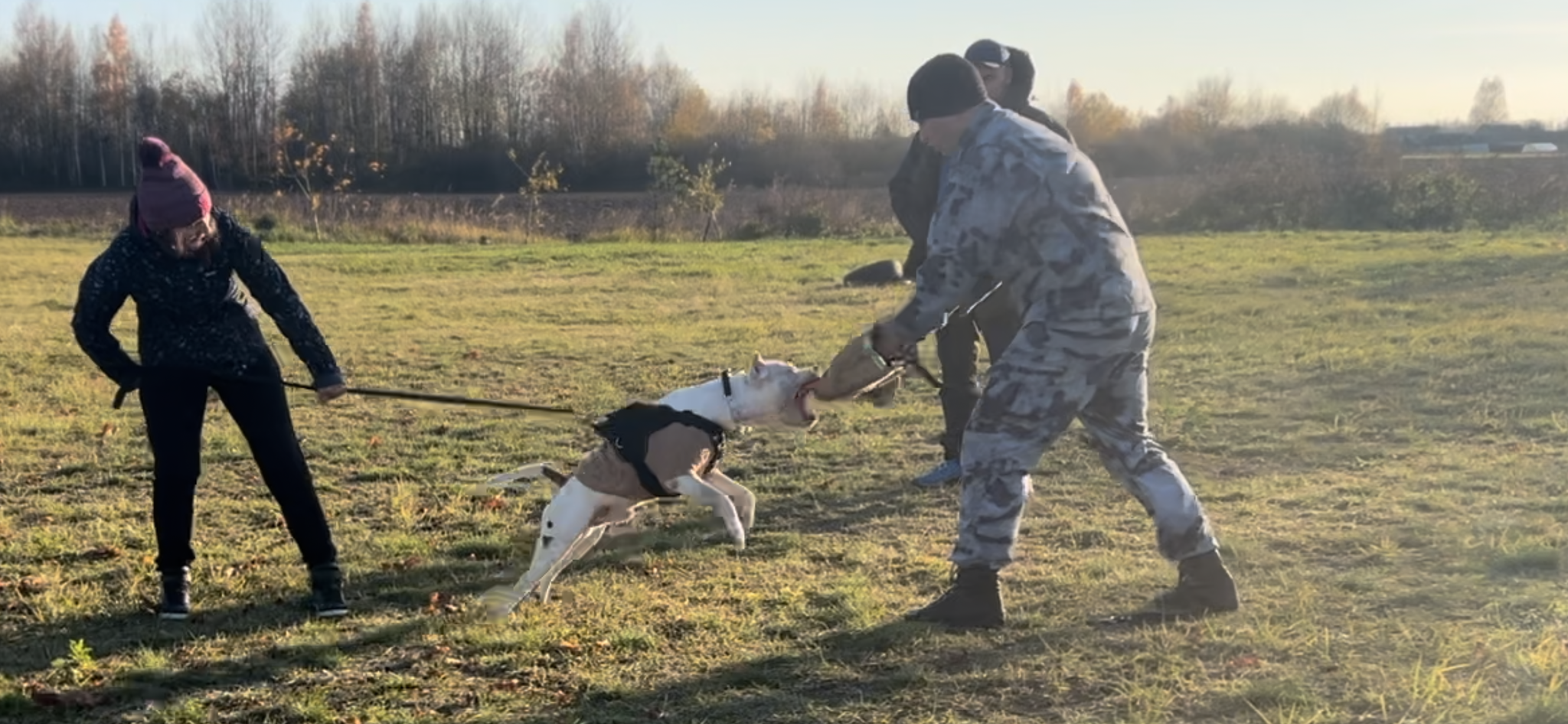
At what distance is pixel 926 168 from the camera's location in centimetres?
617

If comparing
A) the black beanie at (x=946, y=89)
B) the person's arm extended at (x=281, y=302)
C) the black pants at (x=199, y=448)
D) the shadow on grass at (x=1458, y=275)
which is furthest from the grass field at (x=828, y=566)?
the shadow on grass at (x=1458, y=275)

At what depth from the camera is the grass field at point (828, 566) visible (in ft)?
13.1

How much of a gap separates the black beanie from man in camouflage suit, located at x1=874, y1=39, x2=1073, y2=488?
129 centimetres

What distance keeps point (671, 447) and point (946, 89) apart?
5.12 ft

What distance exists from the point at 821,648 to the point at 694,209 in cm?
2826

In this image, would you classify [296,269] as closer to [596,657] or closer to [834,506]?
[834,506]

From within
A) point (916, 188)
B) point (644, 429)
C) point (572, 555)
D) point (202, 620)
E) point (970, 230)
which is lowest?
point (202, 620)

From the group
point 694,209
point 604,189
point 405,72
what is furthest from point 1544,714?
point 405,72

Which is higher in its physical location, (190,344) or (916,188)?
(916,188)

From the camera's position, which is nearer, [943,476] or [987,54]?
[987,54]

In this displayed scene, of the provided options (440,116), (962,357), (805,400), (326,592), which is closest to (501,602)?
(326,592)

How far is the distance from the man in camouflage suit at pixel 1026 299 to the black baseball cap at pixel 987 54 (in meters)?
1.39

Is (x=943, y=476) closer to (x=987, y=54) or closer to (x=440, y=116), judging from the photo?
(x=987, y=54)

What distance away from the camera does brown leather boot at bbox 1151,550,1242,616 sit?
4523 millimetres
